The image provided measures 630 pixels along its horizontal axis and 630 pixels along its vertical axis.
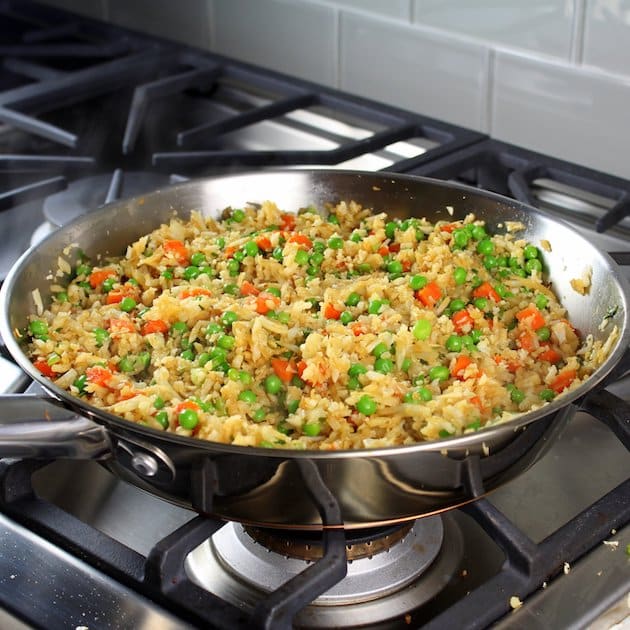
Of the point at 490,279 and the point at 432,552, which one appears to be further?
the point at 490,279

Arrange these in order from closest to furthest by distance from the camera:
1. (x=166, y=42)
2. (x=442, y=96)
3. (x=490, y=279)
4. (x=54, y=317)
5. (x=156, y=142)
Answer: (x=54, y=317) < (x=490, y=279) < (x=442, y=96) < (x=156, y=142) < (x=166, y=42)

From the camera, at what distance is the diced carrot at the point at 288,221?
5.56 ft

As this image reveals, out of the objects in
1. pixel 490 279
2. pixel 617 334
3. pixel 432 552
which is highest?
pixel 617 334

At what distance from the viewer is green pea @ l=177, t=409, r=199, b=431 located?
113 cm

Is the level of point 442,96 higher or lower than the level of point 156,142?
higher

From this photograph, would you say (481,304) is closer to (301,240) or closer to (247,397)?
(301,240)

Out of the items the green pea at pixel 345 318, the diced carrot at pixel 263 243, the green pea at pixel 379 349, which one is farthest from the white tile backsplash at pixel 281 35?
the green pea at pixel 379 349

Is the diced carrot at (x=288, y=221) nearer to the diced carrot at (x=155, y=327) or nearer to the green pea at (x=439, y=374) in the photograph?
the diced carrot at (x=155, y=327)

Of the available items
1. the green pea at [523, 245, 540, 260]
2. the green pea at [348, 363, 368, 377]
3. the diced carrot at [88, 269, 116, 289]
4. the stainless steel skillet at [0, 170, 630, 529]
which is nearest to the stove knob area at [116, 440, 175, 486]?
the stainless steel skillet at [0, 170, 630, 529]

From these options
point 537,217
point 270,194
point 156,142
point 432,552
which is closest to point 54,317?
point 270,194

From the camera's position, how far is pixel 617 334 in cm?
124

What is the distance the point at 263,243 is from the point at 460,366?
0.44 meters

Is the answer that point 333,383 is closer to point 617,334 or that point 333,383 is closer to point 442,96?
point 617,334

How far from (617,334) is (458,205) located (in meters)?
0.46
